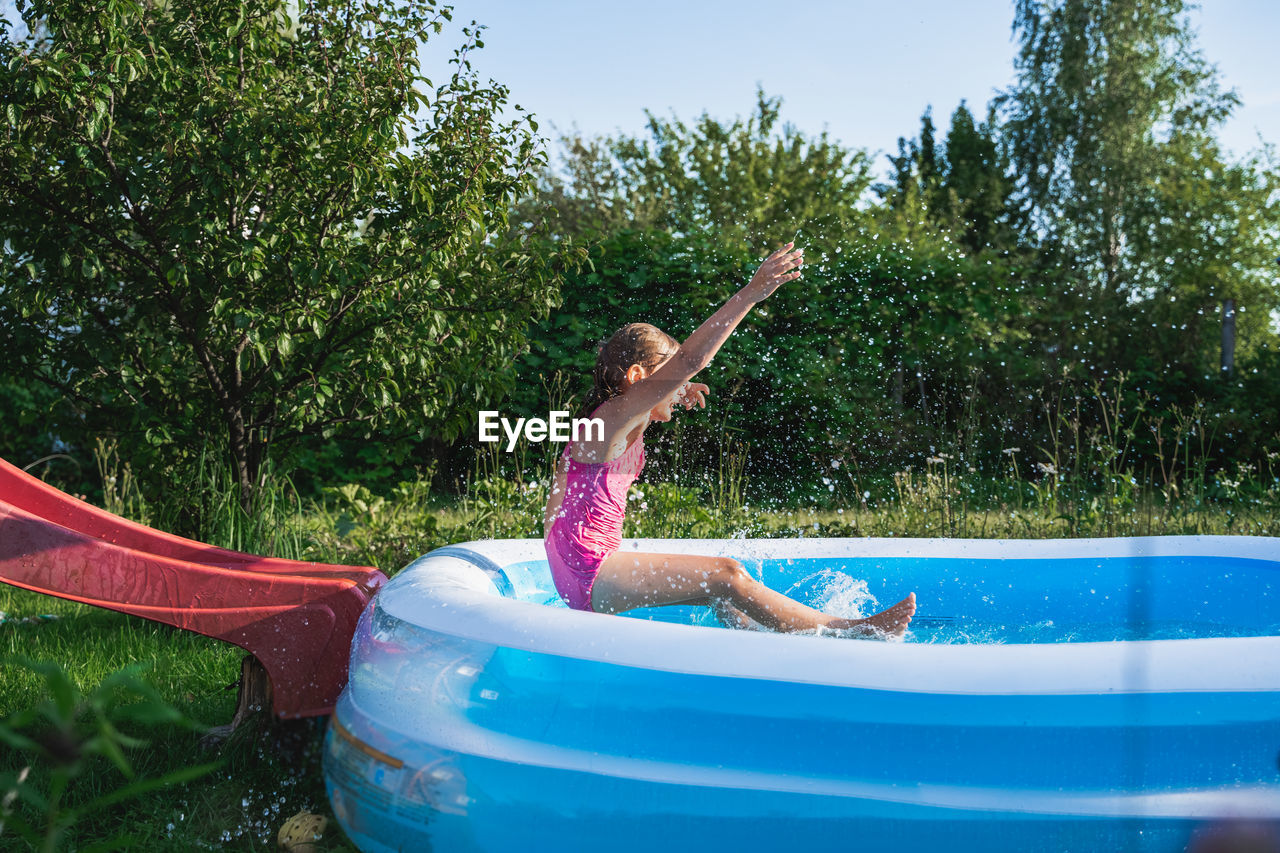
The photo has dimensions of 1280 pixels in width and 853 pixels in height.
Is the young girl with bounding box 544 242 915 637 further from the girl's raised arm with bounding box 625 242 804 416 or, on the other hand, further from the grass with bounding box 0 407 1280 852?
the grass with bounding box 0 407 1280 852

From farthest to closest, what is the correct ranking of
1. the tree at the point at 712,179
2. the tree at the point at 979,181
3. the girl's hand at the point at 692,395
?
the tree at the point at 979,181 → the tree at the point at 712,179 → the girl's hand at the point at 692,395

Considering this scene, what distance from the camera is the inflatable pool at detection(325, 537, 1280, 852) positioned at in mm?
1700

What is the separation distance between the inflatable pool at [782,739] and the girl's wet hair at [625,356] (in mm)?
905

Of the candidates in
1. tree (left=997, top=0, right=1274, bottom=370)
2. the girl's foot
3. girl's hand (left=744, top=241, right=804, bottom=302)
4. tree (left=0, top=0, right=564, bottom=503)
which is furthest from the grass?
tree (left=997, top=0, right=1274, bottom=370)

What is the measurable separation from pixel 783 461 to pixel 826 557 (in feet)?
10.9

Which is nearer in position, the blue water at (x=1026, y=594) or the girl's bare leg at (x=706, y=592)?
the girl's bare leg at (x=706, y=592)

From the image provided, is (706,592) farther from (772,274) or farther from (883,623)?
(772,274)

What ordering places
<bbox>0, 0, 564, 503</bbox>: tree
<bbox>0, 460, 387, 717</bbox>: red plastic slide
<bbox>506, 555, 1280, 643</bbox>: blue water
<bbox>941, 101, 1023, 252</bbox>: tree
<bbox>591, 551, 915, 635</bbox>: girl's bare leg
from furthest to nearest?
<bbox>941, 101, 1023, 252</bbox>: tree
<bbox>0, 0, 564, 503</bbox>: tree
<bbox>506, 555, 1280, 643</bbox>: blue water
<bbox>591, 551, 915, 635</bbox>: girl's bare leg
<bbox>0, 460, 387, 717</bbox>: red plastic slide

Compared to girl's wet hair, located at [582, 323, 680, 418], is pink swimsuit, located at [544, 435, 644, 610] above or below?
below

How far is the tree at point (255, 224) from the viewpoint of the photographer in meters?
3.52

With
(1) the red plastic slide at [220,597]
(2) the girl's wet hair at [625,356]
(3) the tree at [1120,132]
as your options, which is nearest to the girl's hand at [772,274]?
(2) the girl's wet hair at [625,356]

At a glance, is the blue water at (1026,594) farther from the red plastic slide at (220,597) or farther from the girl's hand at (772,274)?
the girl's hand at (772,274)

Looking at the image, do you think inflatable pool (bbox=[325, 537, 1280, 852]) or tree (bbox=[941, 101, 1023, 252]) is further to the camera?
tree (bbox=[941, 101, 1023, 252])

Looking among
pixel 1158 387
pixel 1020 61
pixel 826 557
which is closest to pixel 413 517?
pixel 826 557
